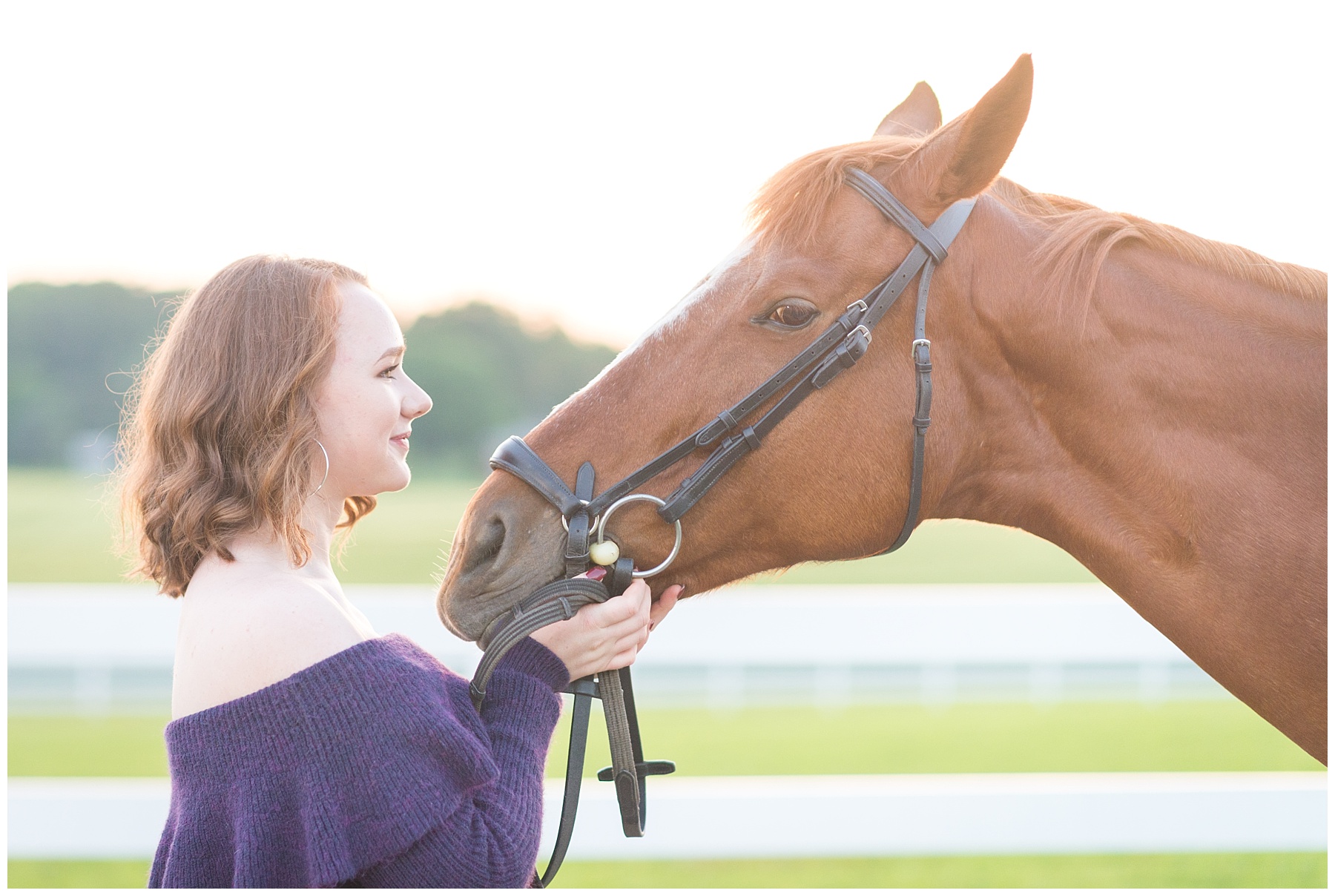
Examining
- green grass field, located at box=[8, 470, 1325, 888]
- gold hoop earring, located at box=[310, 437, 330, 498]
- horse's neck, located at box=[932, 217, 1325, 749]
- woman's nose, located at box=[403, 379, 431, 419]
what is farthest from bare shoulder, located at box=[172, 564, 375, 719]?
horse's neck, located at box=[932, 217, 1325, 749]

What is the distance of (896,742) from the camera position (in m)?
6.00

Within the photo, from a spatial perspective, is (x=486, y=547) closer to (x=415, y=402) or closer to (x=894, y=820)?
(x=415, y=402)

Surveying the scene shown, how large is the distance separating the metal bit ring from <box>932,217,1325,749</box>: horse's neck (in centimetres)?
61

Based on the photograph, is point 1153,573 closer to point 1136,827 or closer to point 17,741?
point 1136,827

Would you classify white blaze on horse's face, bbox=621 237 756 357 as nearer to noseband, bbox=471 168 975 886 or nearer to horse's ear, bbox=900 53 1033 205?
noseband, bbox=471 168 975 886

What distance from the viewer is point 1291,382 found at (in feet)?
5.94

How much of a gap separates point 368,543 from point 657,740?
1351cm

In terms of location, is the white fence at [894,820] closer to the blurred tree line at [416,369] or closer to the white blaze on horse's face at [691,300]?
the white blaze on horse's face at [691,300]

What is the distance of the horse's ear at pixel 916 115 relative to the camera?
2393 mm

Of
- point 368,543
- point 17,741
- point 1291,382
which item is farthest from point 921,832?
point 368,543

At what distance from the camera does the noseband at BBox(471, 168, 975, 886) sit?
1825 millimetres

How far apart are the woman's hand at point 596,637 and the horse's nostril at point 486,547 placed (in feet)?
0.68

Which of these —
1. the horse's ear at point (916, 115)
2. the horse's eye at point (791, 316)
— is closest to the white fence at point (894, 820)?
the horse's eye at point (791, 316)

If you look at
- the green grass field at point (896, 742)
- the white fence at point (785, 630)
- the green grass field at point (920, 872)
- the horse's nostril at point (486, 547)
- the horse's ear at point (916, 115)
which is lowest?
the green grass field at point (896, 742)
